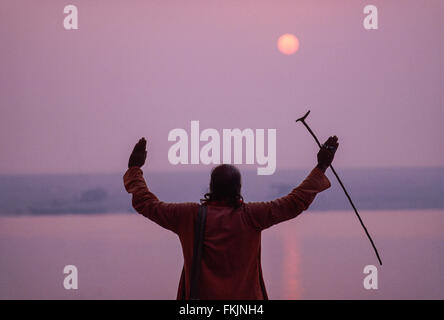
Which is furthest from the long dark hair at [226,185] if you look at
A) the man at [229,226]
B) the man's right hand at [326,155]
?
the man's right hand at [326,155]

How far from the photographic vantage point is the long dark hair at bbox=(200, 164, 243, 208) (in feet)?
5.17

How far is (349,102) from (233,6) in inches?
34.3

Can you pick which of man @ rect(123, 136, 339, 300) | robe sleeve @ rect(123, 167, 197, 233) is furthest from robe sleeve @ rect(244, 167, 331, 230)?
robe sleeve @ rect(123, 167, 197, 233)

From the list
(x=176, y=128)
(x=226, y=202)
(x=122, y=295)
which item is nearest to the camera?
(x=226, y=202)

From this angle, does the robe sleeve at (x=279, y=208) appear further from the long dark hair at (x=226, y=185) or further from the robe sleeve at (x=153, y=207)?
the robe sleeve at (x=153, y=207)

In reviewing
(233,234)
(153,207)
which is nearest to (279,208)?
(233,234)

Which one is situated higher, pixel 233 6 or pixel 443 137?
pixel 233 6

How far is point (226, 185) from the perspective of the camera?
158 cm

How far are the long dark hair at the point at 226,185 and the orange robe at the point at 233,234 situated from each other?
0.07ft

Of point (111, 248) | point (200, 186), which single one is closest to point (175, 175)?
point (200, 186)

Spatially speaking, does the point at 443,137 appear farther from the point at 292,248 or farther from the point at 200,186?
the point at 200,186

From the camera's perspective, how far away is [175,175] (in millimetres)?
3270

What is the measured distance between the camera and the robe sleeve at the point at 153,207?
5.18 ft

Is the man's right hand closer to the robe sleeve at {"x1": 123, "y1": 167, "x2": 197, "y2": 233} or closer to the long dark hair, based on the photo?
the long dark hair
